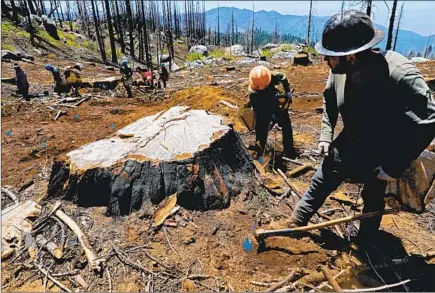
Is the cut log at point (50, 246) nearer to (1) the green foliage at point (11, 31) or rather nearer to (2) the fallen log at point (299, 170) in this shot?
(2) the fallen log at point (299, 170)

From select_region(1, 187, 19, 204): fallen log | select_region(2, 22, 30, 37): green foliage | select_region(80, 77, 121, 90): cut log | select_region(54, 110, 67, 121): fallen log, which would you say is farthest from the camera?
select_region(2, 22, 30, 37): green foliage

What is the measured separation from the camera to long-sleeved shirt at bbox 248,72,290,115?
16.3 ft

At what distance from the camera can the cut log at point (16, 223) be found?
293 cm

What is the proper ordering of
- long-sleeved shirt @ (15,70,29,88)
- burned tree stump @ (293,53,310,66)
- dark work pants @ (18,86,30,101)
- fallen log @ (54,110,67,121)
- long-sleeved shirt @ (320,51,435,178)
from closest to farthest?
long-sleeved shirt @ (320,51,435,178) < fallen log @ (54,110,67,121) < long-sleeved shirt @ (15,70,29,88) < dark work pants @ (18,86,30,101) < burned tree stump @ (293,53,310,66)

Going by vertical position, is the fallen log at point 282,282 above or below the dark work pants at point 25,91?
above

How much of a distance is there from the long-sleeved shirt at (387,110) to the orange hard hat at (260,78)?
209 centimetres

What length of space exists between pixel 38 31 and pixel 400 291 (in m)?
31.2

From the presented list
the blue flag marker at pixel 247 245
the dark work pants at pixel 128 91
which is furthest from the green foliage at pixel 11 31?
the blue flag marker at pixel 247 245

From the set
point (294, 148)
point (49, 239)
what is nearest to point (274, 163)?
point (294, 148)

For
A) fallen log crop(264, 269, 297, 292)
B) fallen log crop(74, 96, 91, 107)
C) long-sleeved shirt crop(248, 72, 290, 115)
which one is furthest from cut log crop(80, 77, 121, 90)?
fallen log crop(264, 269, 297, 292)

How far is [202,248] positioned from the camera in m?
2.96

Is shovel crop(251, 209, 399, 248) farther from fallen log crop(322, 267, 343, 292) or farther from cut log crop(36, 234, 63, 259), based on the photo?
cut log crop(36, 234, 63, 259)

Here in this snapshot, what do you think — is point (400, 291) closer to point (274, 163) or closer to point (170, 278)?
point (170, 278)

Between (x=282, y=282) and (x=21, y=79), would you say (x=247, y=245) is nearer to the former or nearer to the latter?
(x=282, y=282)
